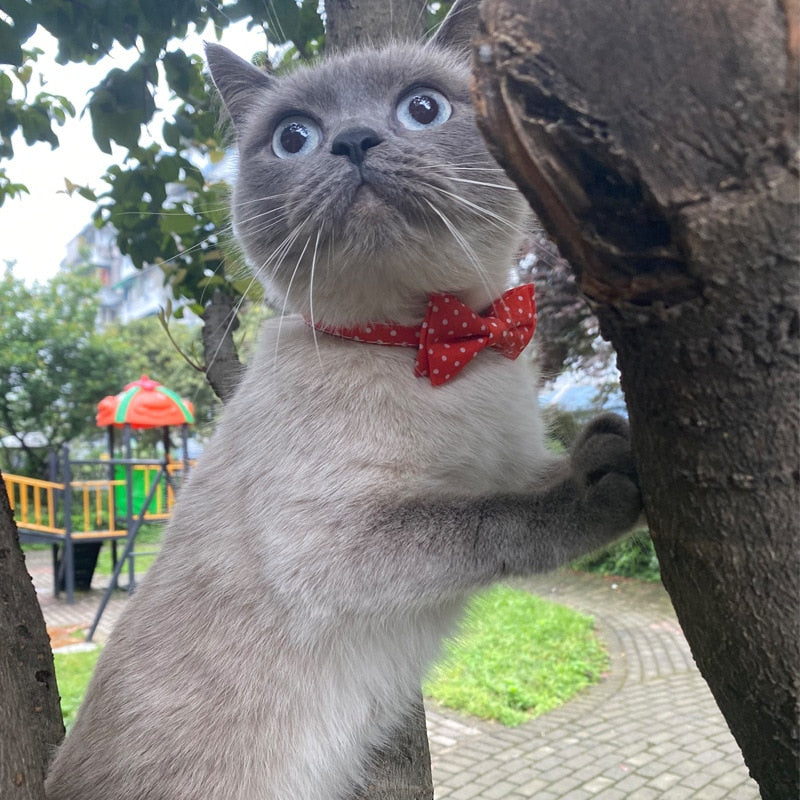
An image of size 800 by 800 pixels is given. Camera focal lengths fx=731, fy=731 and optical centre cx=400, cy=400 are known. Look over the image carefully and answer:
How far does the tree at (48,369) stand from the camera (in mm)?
15133

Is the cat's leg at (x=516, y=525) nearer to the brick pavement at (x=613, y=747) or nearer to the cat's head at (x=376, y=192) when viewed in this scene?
the cat's head at (x=376, y=192)

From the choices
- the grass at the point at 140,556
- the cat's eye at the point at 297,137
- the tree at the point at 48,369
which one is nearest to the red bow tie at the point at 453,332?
the cat's eye at the point at 297,137

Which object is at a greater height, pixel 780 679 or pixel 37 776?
pixel 780 679

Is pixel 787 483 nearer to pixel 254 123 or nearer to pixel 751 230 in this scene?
pixel 751 230

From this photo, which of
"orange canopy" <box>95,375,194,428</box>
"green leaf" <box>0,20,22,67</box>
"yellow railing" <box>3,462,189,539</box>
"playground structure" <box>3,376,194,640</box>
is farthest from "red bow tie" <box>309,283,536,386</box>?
"orange canopy" <box>95,375,194,428</box>

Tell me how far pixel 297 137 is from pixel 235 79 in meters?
0.50

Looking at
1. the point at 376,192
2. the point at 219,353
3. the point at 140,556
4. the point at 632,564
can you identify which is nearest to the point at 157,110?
the point at 219,353

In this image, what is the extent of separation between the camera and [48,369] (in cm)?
1545

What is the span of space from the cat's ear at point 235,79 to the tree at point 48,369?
14564 mm

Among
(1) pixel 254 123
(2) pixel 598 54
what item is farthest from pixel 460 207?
(2) pixel 598 54

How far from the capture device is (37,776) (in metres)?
1.29

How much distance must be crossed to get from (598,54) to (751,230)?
221 millimetres

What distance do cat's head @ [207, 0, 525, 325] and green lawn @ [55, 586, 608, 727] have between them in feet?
11.5

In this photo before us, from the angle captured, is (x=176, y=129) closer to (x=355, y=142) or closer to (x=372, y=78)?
(x=372, y=78)
